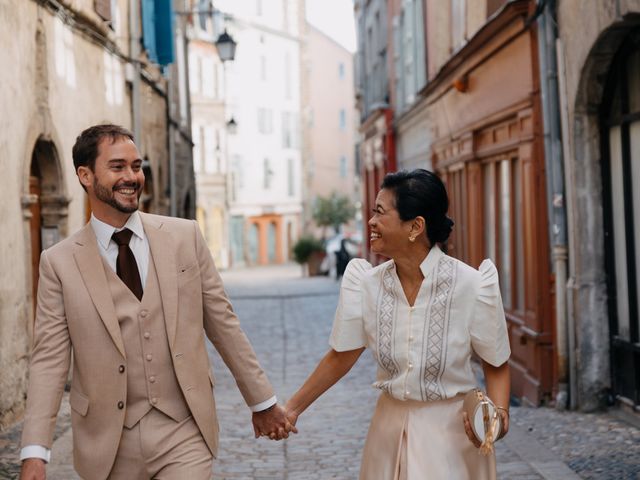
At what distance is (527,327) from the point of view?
10.9 m

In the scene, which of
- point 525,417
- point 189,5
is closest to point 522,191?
point 525,417

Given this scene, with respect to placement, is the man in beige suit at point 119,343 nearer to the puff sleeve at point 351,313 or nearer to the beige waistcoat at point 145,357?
the beige waistcoat at point 145,357

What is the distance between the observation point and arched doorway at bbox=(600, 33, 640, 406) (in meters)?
8.79

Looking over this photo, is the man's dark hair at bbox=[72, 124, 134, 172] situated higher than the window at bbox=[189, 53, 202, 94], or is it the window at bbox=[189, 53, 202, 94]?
the window at bbox=[189, 53, 202, 94]

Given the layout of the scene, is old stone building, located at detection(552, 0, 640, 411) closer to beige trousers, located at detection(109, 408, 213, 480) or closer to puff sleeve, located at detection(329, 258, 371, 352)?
puff sleeve, located at detection(329, 258, 371, 352)

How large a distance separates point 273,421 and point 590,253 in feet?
17.8

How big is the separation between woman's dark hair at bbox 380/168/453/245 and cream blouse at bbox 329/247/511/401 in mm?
141

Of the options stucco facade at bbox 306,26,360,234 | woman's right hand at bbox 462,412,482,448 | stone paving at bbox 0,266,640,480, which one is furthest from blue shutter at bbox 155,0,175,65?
stucco facade at bbox 306,26,360,234

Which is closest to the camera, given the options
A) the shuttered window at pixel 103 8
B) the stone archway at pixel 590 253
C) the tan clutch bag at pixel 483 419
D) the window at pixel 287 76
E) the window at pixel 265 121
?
the tan clutch bag at pixel 483 419

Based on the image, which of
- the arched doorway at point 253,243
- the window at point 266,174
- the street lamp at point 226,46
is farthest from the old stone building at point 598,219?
the window at point 266,174

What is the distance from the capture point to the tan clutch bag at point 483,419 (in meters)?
3.76

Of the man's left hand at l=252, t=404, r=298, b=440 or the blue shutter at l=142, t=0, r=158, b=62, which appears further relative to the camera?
the blue shutter at l=142, t=0, r=158, b=62

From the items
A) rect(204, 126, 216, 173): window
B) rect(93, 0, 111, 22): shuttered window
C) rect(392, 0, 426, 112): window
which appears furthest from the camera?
rect(204, 126, 216, 173): window

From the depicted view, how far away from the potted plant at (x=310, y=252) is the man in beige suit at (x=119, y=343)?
33.5 metres
